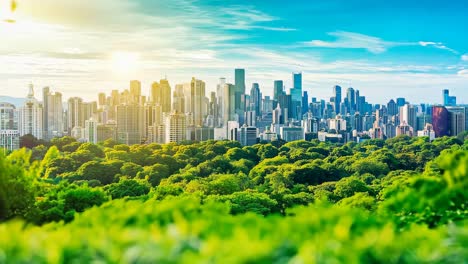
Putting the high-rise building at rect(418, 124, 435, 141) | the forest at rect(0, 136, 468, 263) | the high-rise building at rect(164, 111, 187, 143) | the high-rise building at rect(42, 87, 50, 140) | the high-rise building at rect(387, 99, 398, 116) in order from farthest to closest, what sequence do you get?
the high-rise building at rect(387, 99, 398, 116), the high-rise building at rect(418, 124, 435, 141), the high-rise building at rect(42, 87, 50, 140), the high-rise building at rect(164, 111, 187, 143), the forest at rect(0, 136, 468, 263)

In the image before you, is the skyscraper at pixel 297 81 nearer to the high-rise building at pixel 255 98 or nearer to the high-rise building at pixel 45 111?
the high-rise building at pixel 255 98

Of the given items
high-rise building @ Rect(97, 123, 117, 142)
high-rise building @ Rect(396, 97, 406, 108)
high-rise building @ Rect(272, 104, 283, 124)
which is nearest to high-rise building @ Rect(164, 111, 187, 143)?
high-rise building @ Rect(97, 123, 117, 142)

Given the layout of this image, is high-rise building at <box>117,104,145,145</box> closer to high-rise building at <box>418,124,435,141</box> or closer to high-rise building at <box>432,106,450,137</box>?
high-rise building at <box>418,124,435,141</box>

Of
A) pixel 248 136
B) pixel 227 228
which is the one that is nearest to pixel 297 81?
pixel 248 136

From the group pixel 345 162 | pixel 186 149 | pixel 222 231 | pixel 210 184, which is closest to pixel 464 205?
pixel 222 231

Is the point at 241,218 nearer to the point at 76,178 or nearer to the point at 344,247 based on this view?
the point at 344,247
